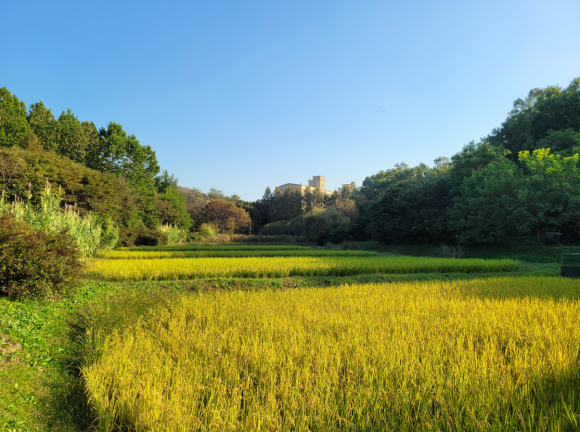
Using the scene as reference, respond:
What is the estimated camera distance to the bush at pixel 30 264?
5.81 m

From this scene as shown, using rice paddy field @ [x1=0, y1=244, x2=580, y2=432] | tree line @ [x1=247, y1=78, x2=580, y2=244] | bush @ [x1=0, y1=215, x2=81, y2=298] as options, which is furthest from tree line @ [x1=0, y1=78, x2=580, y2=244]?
rice paddy field @ [x1=0, y1=244, x2=580, y2=432]

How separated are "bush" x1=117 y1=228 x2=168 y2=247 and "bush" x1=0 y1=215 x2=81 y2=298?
17563mm

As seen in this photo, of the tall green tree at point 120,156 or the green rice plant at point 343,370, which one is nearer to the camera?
the green rice plant at point 343,370

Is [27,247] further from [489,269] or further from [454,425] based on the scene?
[489,269]

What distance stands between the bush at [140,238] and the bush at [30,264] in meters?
17.6

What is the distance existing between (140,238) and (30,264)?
20.5 meters

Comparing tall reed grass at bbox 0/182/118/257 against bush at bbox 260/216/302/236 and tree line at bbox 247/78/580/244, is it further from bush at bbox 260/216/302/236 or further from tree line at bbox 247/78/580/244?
bush at bbox 260/216/302/236

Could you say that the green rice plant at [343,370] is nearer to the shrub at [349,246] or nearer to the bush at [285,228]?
the shrub at [349,246]

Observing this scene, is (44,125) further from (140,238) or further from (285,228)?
Answer: (285,228)

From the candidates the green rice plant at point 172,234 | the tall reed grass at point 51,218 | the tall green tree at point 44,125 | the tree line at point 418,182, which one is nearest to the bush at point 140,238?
the tree line at point 418,182

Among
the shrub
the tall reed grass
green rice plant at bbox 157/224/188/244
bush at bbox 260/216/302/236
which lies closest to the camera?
the tall reed grass

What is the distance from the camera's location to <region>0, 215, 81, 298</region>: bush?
5809mm

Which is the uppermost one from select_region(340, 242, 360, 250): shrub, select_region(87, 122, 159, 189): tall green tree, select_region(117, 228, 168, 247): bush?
select_region(87, 122, 159, 189): tall green tree

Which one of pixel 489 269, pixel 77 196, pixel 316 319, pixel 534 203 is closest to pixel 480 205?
pixel 534 203
